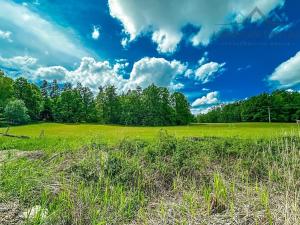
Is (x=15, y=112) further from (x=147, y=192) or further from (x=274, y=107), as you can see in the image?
(x=274, y=107)

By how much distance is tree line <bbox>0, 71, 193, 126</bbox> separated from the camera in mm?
52531

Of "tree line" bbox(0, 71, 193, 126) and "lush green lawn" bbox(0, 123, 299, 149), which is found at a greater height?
"tree line" bbox(0, 71, 193, 126)

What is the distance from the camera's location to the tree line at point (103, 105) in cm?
5253

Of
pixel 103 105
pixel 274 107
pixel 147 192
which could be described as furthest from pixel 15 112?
pixel 274 107

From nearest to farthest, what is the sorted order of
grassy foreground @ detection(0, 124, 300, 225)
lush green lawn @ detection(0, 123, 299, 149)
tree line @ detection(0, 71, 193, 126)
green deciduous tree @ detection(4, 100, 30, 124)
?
1. grassy foreground @ detection(0, 124, 300, 225)
2. lush green lawn @ detection(0, 123, 299, 149)
3. green deciduous tree @ detection(4, 100, 30, 124)
4. tree line @ detection(0, 71, 193, 126)

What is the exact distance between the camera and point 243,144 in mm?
7492

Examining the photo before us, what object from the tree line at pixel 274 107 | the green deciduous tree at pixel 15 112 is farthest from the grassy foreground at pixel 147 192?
the tree line at pixel 274 107

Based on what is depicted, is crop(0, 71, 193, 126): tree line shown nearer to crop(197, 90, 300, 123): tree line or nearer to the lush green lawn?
crop(197, 90, 300, 123): tree line

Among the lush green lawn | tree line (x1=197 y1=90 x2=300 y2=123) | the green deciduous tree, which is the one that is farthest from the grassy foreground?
tree line (x1=197 y1=90 x2=300 y2=123)

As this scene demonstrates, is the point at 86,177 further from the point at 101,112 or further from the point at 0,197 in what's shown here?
the point at 101,112

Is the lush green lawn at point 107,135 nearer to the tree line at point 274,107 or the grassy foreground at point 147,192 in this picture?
the grassy foreground at point 147,192

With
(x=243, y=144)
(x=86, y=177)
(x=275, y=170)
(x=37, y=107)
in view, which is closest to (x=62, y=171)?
(x=86, y=177)

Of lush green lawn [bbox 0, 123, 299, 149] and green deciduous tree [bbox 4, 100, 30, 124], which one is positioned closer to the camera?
lush green lawn [bbox 0, 123, 299, 149]

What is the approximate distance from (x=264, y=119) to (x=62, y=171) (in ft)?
196
